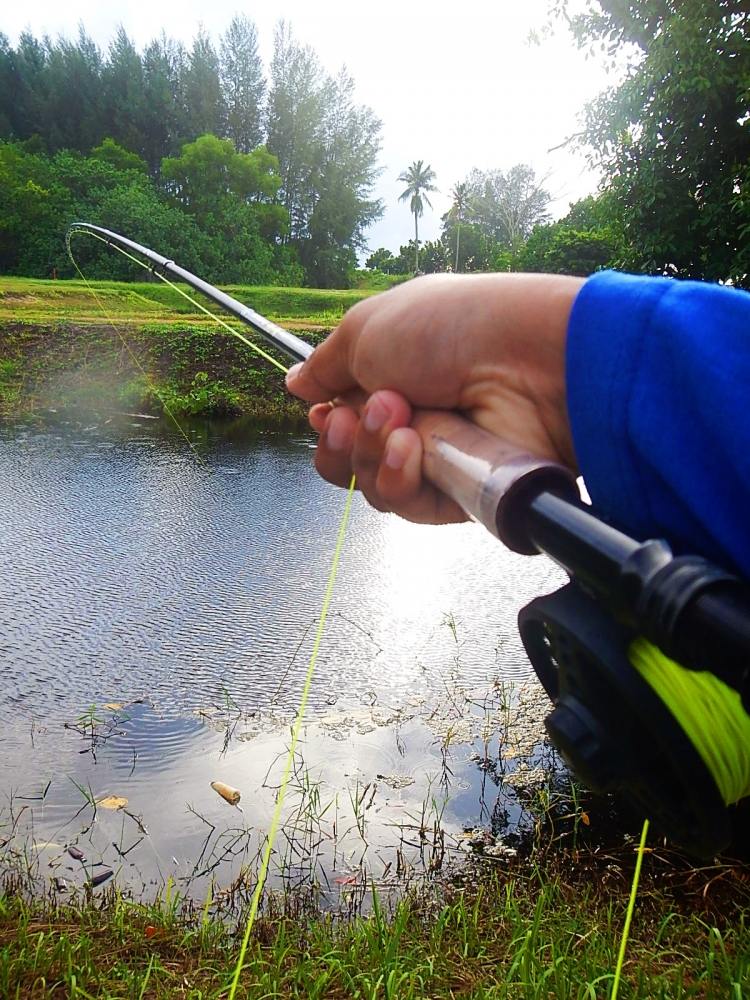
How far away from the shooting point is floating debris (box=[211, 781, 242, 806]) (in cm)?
218

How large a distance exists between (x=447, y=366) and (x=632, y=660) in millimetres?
483

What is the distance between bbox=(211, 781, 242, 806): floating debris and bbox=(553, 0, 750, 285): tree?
3268 mm

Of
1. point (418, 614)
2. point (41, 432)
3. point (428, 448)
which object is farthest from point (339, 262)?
point (428, 448)

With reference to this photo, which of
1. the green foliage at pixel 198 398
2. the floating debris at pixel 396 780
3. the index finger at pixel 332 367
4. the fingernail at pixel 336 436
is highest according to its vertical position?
the index finger at pixel 332 367

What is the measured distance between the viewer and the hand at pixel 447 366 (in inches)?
31.4

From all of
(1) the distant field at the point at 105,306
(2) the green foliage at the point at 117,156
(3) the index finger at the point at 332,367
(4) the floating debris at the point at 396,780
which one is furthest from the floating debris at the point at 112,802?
(2) the green foliage at the point at 117,156

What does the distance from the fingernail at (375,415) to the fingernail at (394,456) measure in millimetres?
36

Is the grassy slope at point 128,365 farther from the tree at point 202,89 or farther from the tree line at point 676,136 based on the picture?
the tree at point 202,89

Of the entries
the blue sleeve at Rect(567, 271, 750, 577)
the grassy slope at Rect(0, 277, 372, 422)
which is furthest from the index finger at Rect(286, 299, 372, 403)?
the grassy slope at Rect(0, 277, 372, 422)

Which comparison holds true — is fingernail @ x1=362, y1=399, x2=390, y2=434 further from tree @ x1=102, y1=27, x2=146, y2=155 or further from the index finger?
tree @ x1=102, y1=27, x2=146, y2=155

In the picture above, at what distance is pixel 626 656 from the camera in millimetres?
522

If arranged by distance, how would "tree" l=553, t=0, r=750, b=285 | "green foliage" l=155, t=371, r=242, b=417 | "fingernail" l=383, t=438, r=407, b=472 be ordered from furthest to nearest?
"green foliage" l=155, t=371, r=242, b=417 < "tree" l=553, t=0, r=750, b=285 < "fingernail" l=383, t=438, r=407, b=472

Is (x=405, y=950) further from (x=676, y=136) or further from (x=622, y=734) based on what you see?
(x=676, y=136)

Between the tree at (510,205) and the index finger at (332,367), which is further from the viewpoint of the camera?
the tree at (510,205)
